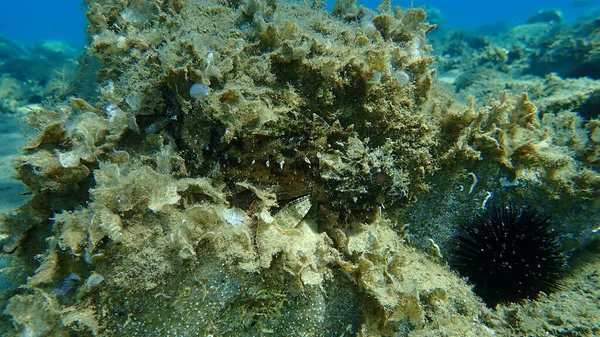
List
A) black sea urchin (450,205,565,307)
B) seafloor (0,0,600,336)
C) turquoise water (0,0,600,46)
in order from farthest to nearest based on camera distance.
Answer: turquoise water (0,0,600,46) < black sea urchin (450,205,565,307) < seafloor (0,0,600,336)

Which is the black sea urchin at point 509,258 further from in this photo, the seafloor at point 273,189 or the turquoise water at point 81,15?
the turquoise water at point 81,15

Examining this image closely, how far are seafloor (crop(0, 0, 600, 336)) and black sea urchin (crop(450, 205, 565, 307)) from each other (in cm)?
12

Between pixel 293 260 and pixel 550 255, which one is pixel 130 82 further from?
pixel 550 255

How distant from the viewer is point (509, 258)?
3213mm

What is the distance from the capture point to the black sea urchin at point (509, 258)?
323 centimetres

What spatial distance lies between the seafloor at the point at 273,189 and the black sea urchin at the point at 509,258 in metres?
0.12

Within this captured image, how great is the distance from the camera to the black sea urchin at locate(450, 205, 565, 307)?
3.23 meters

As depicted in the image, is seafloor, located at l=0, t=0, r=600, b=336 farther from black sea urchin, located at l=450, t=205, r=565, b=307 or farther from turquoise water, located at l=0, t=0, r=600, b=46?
turquoise water, located at l=0, t=0, r=600, b=46

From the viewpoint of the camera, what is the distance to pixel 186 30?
362 centimetres

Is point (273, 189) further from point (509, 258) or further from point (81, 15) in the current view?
point (81, 15)

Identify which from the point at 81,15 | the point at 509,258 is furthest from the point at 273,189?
the point at 81,15

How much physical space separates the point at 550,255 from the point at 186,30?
4.50m

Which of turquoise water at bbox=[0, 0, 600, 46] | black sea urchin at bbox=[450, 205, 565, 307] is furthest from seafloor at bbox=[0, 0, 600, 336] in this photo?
turquoise water at bbox=[0, 0, 600, 46]

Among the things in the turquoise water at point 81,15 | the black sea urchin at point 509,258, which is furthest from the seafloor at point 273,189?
the turquoise water at point 81,15
